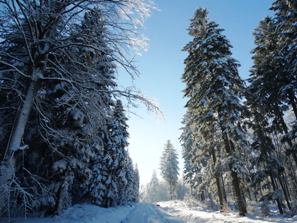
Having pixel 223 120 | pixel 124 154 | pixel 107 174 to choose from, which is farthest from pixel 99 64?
pixel 124 154

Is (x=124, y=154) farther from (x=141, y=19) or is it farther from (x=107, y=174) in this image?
(x=141, y=19)

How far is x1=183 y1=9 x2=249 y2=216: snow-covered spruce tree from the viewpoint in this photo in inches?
527

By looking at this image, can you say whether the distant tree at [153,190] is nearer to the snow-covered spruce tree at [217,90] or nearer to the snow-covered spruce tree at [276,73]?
the snow-covered spruce tree at [276,73]

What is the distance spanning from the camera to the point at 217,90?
14570 millimetres

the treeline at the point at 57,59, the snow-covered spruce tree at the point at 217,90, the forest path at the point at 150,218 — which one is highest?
the snow-covered spruce tree at the point at 217,90

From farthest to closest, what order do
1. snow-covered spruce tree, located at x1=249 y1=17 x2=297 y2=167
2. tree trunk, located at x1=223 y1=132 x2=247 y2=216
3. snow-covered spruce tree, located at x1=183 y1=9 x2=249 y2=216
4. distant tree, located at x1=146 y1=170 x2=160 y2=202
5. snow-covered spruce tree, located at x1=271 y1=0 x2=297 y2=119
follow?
distant tree, located at x1=146 y1=170 x2=160 y2=202, snow-covered spruce tree, located at x1=249 y1=17 x2=297 y2=167, snow-covered spruce tree, located at x1=271 y1=0 x2=297 y2=119, snow-covered spruce tree, located at x1=183 y1=9 x2=249 y2=216, tree trunk, located at x1=223 y1=132 x2=247 y2=216

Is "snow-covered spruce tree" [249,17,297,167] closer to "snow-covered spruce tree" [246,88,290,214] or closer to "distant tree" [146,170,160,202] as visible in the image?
"snow-covered spruce tree" [246,88,290,214]

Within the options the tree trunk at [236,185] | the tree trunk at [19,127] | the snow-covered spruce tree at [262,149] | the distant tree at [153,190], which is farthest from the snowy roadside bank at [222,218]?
the distant tree at [153,190]

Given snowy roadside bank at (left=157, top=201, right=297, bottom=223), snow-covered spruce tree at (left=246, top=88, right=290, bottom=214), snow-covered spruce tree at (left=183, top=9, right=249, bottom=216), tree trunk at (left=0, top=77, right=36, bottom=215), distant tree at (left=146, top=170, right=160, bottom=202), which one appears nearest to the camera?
tree trunk at (left=0, top=77, right=36, bottom=215)

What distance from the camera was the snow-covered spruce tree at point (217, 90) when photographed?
1339 cm

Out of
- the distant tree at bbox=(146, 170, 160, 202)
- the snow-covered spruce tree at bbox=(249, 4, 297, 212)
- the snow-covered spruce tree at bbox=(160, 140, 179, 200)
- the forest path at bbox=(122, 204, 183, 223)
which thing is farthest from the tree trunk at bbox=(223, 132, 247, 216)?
the distant tree at bbox=(146, 170, 160, 202)

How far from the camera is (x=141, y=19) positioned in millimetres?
5137

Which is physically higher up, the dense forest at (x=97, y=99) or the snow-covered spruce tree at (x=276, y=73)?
the snow-covered spruce tree at (x=276, y=73)

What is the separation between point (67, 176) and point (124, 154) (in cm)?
1527
